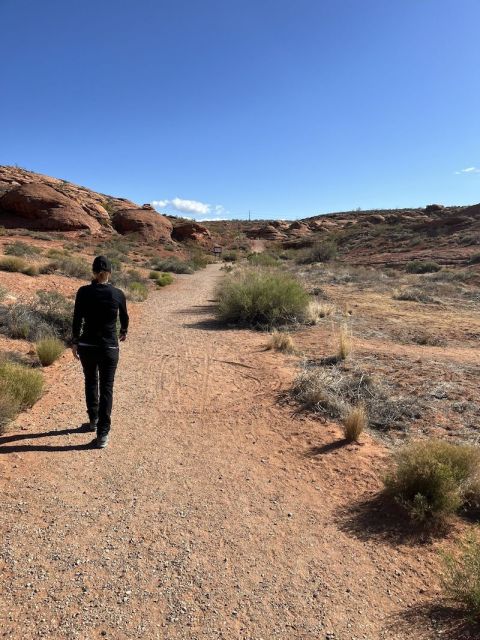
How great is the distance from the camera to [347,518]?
12.0 feet

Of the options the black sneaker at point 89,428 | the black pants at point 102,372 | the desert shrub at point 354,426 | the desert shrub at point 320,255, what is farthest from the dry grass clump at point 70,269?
the desert shrub at point 320,255

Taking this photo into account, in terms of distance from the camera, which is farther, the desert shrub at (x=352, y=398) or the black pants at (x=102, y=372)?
the desert shrub at (x=352, y=398)

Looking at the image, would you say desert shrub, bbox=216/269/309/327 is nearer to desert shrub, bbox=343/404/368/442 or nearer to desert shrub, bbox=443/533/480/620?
desert shrub, bbox=343/404/368/442

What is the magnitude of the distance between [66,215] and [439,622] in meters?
40.6

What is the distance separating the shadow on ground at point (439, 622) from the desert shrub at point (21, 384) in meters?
4.24

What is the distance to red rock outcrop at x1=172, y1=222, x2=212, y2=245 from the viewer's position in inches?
2077

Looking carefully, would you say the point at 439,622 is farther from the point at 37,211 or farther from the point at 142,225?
the point at 142,225

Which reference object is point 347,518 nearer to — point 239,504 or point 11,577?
point 239,504

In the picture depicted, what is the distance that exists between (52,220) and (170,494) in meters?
38.0

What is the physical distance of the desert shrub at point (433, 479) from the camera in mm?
3523

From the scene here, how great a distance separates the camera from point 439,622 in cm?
257

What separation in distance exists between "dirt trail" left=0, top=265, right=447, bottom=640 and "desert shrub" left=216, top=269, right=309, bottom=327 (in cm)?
547

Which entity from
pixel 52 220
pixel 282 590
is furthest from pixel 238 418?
pixel 52 220

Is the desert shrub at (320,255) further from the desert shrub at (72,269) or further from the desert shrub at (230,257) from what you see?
the desert shrub at (72,269)
